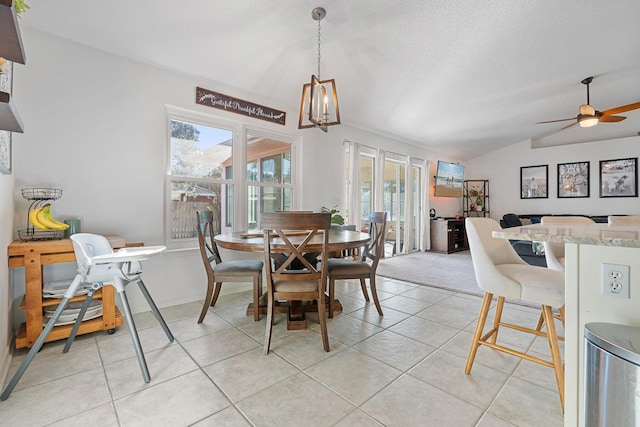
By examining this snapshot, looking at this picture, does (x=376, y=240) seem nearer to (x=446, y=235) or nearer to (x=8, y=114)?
(x=8, y=114)

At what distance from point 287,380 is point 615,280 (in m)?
1.57

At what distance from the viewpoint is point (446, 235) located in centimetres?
661

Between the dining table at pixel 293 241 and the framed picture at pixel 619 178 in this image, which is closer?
the dining table at pixel 293 241

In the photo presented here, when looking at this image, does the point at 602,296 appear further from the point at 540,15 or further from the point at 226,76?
the point at 226,76

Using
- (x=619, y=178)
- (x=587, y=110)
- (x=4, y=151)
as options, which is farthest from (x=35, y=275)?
(x=619, y=178)

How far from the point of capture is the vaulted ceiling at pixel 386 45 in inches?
91.7

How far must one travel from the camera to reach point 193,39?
101 inches

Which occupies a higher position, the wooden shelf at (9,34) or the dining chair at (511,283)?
the wooden shelf at (9,34)

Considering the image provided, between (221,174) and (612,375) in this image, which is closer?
(612,375)

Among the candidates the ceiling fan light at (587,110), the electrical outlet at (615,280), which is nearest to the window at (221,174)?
the electrical outlet at (615,280)

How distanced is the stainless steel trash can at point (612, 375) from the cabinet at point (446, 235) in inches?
239

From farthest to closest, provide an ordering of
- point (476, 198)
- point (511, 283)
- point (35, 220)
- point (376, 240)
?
point (476, 198) < point (376, 240) < point (35, 220) < point (511, 283)

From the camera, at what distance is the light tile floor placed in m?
1.35

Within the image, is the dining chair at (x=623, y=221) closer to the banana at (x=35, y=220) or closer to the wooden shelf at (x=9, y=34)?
the wooden shelf at (x=9, y=34)
